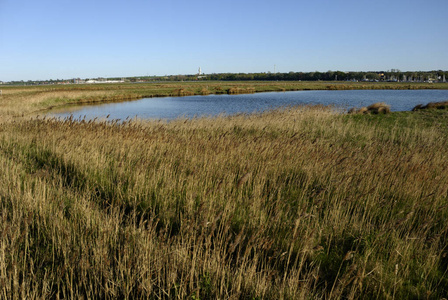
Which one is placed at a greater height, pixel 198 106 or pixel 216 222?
pixel 198 106

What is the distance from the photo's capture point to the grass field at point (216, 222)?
299 centimetres

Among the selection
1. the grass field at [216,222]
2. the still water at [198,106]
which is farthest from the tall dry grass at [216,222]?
the still water at [198,106]

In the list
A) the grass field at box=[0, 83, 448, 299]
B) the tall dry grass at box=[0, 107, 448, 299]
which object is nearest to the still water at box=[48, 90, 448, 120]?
the grass field at box=[0, 83, 448, 299]

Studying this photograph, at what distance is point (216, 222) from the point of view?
13.8 feet

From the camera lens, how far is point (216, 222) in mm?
4215

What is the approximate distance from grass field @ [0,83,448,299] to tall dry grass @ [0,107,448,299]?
3 centimetres

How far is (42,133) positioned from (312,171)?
28.4 feet

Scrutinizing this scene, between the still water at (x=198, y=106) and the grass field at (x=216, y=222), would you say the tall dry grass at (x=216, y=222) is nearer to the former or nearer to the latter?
the grass field at (x=216, y=222)

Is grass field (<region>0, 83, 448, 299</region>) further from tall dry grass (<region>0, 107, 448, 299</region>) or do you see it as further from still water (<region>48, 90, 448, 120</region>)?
still water (<region>48, 90, 448, 120</region>)

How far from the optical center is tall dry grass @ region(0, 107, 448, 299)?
9.80ft

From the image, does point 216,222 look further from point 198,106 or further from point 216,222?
point 198,106

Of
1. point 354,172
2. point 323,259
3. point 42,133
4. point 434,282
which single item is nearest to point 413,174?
point 354,172

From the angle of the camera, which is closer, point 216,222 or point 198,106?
point 216,222

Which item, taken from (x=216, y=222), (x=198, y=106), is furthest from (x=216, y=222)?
(x=198, y=106)
